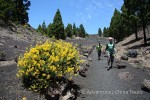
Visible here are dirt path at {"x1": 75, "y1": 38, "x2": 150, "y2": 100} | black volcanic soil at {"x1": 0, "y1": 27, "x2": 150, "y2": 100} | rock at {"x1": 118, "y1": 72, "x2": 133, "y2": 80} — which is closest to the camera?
black volcanic soil at {"x1": 0, "y1": 27, "x2": 150, "y2": 100}

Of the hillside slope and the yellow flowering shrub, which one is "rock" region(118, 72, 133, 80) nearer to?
the yellow flowering shrub

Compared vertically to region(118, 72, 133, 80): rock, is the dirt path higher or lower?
lower

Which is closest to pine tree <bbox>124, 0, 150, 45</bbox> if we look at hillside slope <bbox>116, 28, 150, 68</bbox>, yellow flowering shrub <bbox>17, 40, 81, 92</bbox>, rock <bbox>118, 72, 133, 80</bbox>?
hillside slope <bbox>116, 28, 150, 68</bbox>

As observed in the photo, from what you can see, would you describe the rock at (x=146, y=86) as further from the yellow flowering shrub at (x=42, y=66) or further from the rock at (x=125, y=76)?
the yellow flowering shrub at (x=42, y=66)

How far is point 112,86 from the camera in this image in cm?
1409

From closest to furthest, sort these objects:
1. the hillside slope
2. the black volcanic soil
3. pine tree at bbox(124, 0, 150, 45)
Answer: the black volcanic soil < the hillside slope < pine tree at bbox(124, 0, 150, 45)

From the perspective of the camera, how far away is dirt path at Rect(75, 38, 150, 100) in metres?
12.2

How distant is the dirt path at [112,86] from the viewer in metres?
12.2

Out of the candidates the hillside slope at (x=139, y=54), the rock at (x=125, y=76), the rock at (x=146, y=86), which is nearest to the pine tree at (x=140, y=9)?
the hillside slope at (x=139, y=54)

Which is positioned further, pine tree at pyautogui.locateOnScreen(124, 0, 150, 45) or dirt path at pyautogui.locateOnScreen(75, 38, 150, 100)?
pine tree at pyautogui.locateOnScreen(124, 0, 150, 45)

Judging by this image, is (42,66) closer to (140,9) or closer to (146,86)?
(146,86)

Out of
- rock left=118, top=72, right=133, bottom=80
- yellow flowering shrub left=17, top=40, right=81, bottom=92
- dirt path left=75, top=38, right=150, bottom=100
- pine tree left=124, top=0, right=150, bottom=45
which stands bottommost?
dirt path left=75, top=38, right=150, bottom=100

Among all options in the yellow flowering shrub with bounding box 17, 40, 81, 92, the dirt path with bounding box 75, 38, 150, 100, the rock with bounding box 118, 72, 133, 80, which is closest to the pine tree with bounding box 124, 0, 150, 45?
the dirt path with bounding box 75, 38, 150, 100

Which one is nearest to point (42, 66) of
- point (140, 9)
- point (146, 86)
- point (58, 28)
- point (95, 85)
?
point (95, 85)
